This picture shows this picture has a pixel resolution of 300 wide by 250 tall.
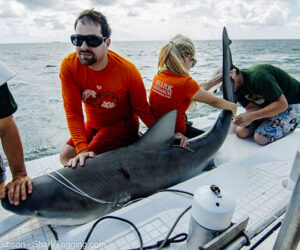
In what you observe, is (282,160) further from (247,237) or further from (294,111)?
(247,237)

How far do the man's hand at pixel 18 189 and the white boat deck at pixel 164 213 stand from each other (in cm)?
15

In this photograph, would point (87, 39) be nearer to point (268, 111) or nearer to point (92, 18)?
point (92, 18)

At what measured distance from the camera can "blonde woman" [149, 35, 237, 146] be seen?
240cm

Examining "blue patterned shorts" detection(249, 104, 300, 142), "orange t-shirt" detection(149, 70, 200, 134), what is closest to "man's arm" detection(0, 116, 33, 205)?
"orange t-shirt" detection(149, 70, 200, 134)

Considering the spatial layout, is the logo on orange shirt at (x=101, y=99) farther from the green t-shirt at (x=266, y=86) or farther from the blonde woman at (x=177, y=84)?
the green t-shirt at (x=266, y=86)

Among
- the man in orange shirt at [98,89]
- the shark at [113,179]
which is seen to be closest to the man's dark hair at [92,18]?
the man in orange shirt at [98,89]

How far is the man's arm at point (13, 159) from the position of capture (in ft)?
5.42

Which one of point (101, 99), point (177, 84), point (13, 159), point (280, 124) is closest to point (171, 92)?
point (177, 84)

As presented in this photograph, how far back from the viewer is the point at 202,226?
0.94 metres

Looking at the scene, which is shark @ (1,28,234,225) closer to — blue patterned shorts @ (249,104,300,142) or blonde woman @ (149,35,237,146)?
blonde woman @ (149,35,237,146)

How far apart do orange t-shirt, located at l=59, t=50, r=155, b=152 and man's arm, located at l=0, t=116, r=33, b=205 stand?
610mm

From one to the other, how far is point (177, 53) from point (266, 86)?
1.27 meters

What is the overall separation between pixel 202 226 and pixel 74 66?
2058mm

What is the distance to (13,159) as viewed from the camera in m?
1.74
